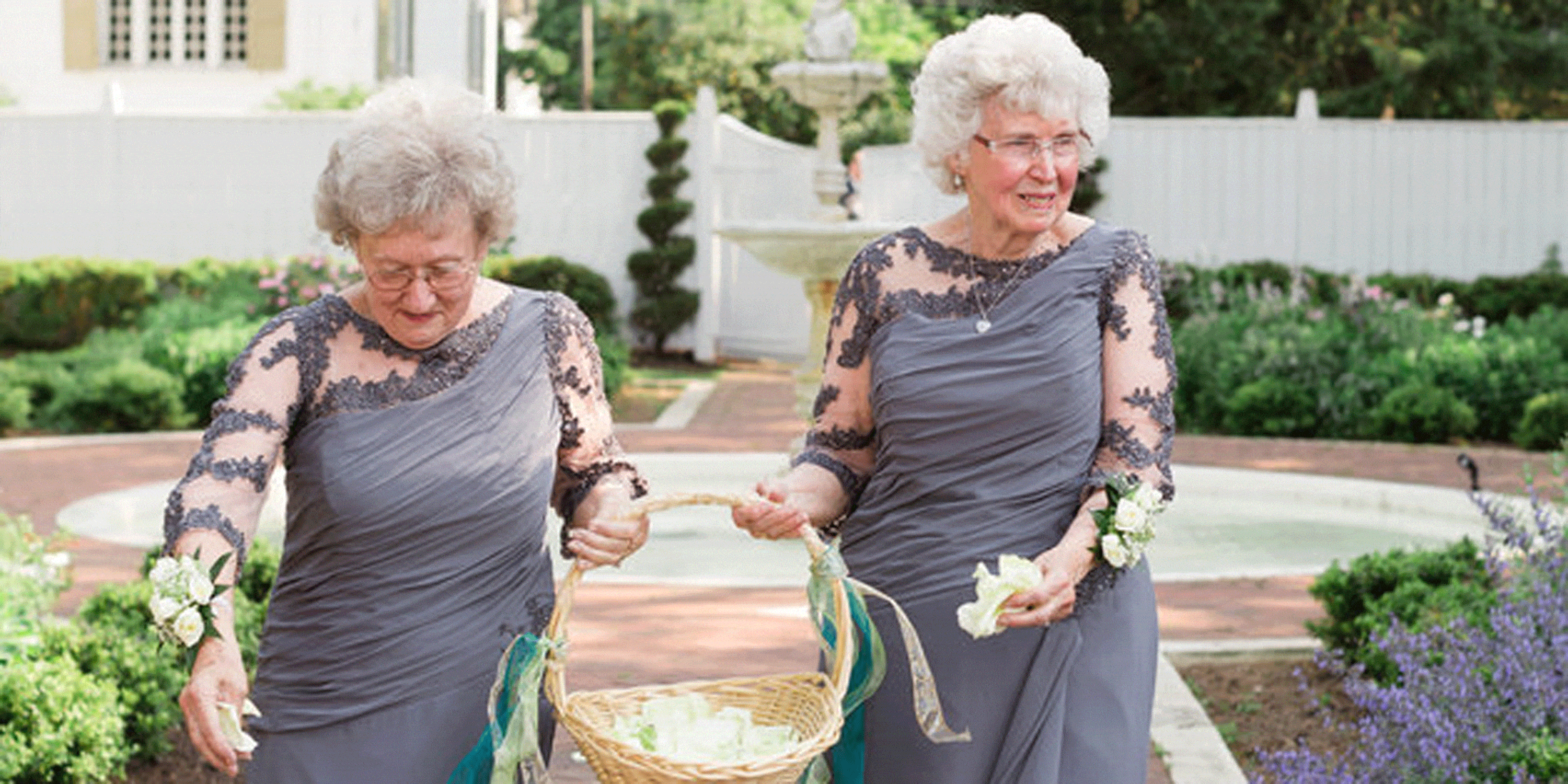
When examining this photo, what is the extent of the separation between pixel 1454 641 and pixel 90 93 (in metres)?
20.0

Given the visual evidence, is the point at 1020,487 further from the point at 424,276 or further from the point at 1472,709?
the point at 1472,709

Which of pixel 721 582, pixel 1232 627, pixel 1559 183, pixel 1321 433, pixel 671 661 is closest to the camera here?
pixel 671 661

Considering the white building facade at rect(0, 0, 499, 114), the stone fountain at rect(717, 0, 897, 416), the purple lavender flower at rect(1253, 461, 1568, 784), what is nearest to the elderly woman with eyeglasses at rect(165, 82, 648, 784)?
the purple lavender flower at rect(1253, 461, 1568, 784)

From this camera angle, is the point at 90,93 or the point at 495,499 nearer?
the point at 495,499

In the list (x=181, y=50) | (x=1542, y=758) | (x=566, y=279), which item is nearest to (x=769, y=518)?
(x=1542, y=758)

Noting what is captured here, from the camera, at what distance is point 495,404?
3021mm

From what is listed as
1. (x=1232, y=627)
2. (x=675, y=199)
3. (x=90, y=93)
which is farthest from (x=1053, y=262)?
(x=90, y=93)

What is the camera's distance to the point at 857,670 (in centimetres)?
321

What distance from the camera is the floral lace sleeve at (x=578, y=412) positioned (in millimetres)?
3156

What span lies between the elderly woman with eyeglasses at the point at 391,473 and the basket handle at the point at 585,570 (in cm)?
9

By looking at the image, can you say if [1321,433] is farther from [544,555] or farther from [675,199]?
[544,555]

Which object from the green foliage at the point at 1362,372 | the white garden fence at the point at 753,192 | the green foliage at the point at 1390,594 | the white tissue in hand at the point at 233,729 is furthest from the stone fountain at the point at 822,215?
the white tissue in hand at the point at 233,729

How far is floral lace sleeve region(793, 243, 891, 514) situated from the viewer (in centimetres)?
346

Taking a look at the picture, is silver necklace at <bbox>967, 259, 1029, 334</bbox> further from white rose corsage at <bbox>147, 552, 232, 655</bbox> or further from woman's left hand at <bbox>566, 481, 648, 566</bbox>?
white rose corsage at <bbox>147, 552, 232, 655</bbox>
